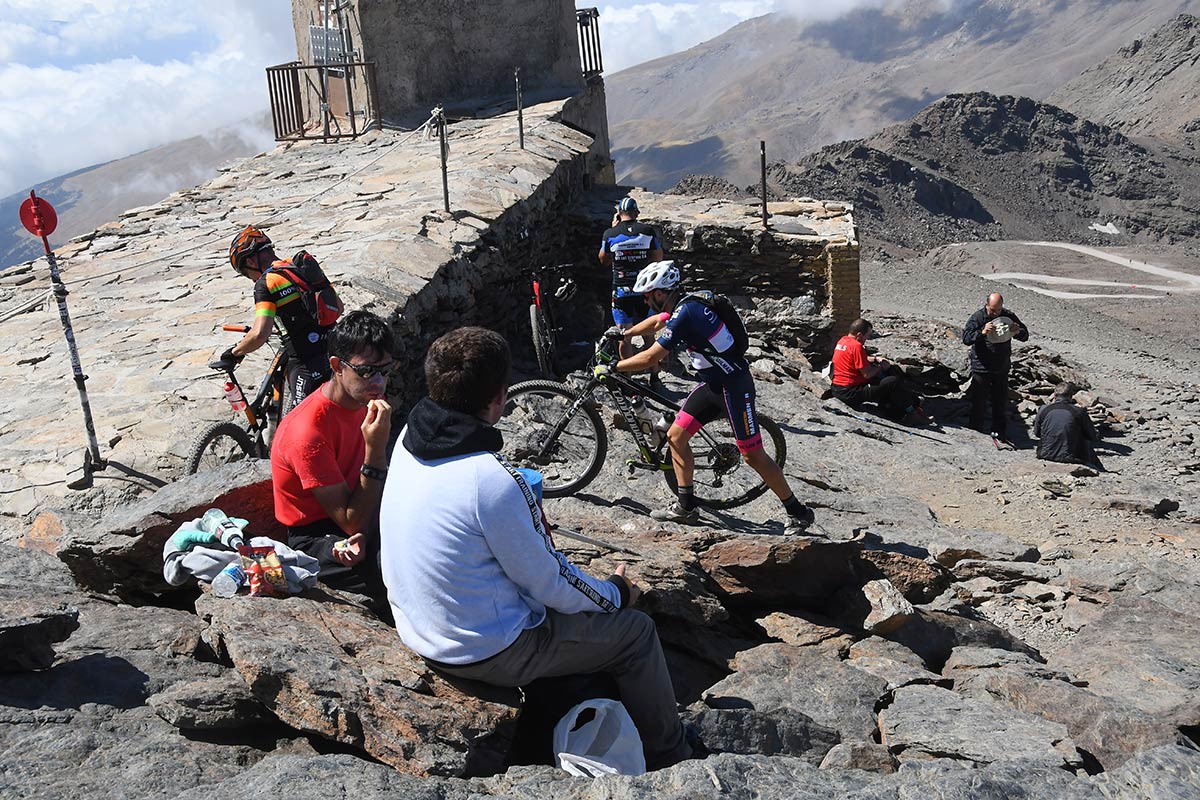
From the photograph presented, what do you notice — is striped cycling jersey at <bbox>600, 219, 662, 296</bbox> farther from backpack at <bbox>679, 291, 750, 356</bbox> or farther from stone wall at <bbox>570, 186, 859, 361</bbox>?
stone wall at <bbox>570, 186, 859, 361</bbox>

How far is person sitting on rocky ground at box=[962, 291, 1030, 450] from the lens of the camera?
37.4 ft

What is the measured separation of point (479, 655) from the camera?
321cm

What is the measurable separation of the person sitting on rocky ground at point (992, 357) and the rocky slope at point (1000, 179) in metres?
30.3

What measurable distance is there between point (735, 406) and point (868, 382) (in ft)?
18.5

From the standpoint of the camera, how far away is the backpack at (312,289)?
19.2 feet

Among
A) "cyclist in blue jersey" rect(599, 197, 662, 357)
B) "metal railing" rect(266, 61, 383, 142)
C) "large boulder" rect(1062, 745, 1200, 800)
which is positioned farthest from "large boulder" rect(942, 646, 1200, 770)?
"metal railing" rect(266, 61, 383, 142)

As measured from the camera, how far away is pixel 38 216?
597 cm

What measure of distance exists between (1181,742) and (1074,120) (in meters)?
67.1

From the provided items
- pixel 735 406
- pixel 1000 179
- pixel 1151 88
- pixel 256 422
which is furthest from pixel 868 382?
pixel 1151 88

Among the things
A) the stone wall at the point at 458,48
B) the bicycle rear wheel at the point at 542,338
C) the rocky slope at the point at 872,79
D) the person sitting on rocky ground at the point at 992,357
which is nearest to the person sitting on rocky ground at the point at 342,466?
the bicycle rear wheel at the point at 542,338

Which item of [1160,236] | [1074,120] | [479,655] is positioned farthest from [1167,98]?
[479,655]

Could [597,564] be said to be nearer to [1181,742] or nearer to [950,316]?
[1181,742]

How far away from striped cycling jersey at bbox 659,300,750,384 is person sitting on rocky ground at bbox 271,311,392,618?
2.42 metres

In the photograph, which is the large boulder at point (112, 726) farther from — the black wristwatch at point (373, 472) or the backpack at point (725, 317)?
the backpack at point (725, 317)
